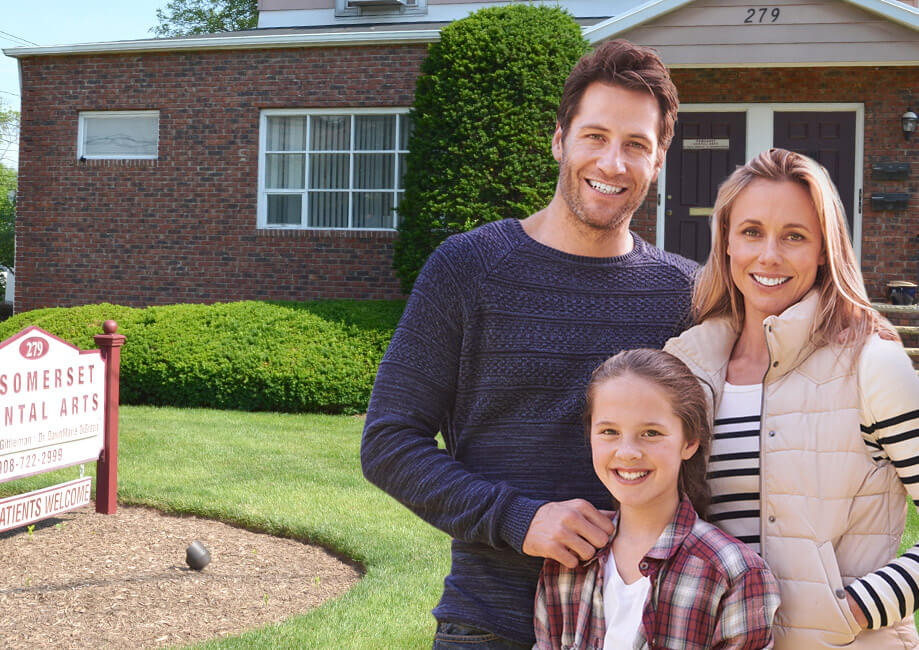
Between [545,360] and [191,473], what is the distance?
563cm

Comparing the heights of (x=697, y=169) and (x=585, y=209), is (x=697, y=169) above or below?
above

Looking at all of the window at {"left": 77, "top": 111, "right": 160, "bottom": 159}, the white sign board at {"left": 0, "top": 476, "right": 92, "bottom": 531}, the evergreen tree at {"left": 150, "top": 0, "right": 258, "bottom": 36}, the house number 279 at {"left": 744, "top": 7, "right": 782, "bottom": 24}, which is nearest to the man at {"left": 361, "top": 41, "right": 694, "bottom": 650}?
the white sign board at {"left": 0, "top": 476, "right": 92, "bottom": 531}

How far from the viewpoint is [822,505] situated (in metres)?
1.81

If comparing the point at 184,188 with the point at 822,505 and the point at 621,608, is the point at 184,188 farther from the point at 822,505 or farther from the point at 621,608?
the point at 822,505

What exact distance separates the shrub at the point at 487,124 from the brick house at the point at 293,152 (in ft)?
3.19

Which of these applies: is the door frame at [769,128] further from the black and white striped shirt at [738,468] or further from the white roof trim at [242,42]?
the black and white striped shirt at [738,468]

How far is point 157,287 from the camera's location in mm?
13648

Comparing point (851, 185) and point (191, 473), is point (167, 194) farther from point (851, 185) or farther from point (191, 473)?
point (851, 185)

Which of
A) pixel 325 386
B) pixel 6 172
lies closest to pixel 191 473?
pixel 325 386

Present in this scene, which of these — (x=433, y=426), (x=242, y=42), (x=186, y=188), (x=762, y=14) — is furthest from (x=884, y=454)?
(x=186, y=188)

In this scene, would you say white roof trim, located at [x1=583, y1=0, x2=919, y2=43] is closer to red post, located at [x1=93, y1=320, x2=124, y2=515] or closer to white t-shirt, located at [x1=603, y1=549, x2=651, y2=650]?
red post, located at [x1=93, y1=320, x2=124, y2=515]

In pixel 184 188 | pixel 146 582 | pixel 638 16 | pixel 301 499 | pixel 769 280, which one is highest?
pixel 638 16

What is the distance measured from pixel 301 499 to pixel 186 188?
27.7 ft

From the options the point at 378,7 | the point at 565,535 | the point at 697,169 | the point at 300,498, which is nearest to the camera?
the point at 565,535
